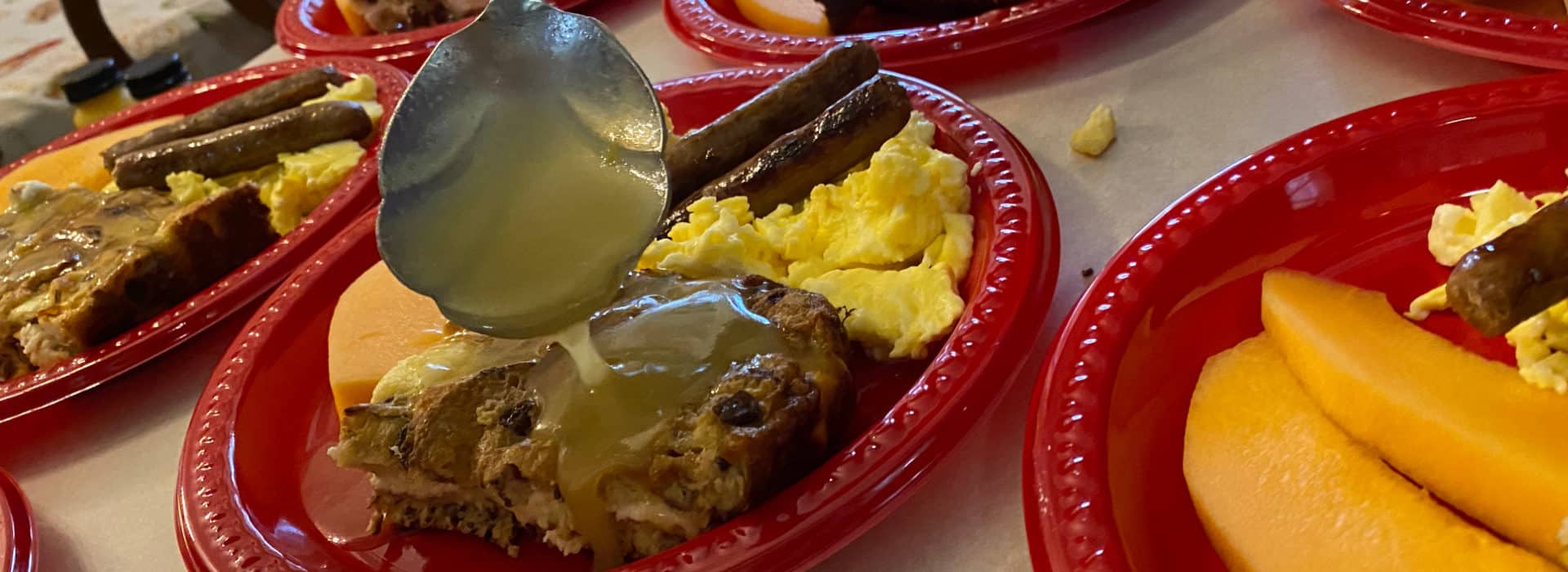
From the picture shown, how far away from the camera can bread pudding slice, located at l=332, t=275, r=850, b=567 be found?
1.54 metres

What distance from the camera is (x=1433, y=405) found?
51.8 inches

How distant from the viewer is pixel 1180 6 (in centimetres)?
265

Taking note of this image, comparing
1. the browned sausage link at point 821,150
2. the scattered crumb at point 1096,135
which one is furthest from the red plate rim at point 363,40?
the scattered crumb at point 1096,135

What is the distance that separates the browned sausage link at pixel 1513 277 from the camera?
1.14 meters

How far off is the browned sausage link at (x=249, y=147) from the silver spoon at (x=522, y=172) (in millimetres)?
1608

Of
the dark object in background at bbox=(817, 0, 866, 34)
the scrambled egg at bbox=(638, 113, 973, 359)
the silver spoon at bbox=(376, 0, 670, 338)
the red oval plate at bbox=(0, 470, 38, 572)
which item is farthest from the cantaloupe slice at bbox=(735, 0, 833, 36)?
the red oval plate at bbox=(0, 470, 38, 572)

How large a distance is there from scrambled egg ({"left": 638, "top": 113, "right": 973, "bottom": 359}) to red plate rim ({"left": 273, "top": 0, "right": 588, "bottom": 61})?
1.81 m

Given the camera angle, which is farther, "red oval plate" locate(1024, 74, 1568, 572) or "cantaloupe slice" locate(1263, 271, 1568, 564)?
"red oval plate" locate(1024, 74, 1568, 572)

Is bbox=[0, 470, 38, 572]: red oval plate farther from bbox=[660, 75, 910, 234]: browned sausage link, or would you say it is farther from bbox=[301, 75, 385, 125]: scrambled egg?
bbox=[301, 75, 385, 125]: scrambled egg

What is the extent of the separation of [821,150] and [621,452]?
2.77 feet

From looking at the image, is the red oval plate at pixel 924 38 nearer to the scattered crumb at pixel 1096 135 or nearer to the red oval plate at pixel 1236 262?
the scattered crumb at pixel 1096 135

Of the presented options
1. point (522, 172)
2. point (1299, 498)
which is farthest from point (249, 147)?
point (1299, 498)

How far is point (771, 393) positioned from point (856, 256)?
1.76 ft

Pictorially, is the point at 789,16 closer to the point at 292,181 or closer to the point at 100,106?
the point at 292,181
